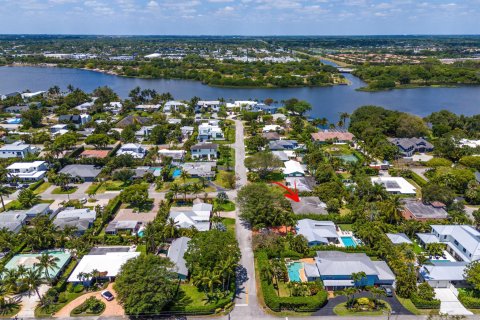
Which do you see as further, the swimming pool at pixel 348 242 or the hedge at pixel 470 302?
the swimming pool at pixel 348 242

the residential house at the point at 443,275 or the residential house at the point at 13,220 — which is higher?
the residential house at the point at 13,220

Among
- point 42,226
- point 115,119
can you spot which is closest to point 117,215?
point 42,226

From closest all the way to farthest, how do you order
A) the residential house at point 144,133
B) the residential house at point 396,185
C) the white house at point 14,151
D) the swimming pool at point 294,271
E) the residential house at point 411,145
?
1. the swimming pool at point 294,271
2. the residential house at point 396,185
3. the white house at point 14,151
4. the residential house at point 411,145
5. the residential house at point 144,133

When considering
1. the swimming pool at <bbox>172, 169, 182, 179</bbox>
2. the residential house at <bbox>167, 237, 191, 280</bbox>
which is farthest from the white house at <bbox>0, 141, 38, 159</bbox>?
the residential house at <bbox>167, 237, 191, 280</bbox>

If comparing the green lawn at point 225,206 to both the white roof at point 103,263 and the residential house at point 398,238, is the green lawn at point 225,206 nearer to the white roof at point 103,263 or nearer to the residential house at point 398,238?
the white roof at point 103,263

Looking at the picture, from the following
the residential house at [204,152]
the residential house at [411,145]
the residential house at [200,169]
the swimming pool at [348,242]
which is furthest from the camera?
the residential house at [411,145]

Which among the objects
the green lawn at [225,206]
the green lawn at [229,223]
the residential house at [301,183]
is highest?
the residential house at [301,183]

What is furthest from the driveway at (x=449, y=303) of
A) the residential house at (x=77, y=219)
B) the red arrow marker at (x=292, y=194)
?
the residential house at (x=77, y=219)

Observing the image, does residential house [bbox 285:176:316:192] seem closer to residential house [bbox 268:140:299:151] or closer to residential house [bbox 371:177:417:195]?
residential house [bbox 371:177:417:195]
